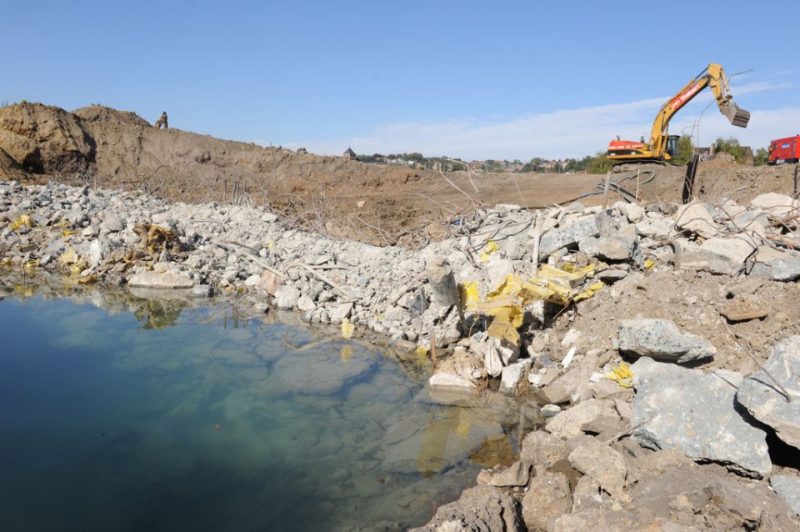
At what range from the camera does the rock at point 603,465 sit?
361 cm

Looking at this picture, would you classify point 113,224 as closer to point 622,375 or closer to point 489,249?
point 489,249

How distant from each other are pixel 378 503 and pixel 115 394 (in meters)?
3.40

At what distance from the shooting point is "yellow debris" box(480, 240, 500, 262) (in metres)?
7.93

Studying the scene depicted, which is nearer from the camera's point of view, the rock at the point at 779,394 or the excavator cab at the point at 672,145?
the rock at the point at 779,394

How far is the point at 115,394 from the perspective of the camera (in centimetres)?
566

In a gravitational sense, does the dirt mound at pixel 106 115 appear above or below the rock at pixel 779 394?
above

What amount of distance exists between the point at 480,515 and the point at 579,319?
3.52 metres

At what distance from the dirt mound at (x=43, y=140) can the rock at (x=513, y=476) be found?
1971cm

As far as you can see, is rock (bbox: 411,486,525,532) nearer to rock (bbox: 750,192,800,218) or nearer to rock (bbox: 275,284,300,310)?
rock (bbox: 275,284,300,310)

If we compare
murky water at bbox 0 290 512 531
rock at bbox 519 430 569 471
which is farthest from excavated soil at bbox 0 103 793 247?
rock at bbox 519 430 569 471

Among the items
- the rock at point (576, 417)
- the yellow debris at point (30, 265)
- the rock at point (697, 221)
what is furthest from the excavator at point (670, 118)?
the yellow debris at point (30, 265)

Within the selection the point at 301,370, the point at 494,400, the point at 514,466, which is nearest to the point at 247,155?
the point at 301,370

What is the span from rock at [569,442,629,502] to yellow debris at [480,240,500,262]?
420 cm

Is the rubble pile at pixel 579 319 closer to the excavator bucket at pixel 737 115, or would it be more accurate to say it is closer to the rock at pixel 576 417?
the rock at pixel 576 417
